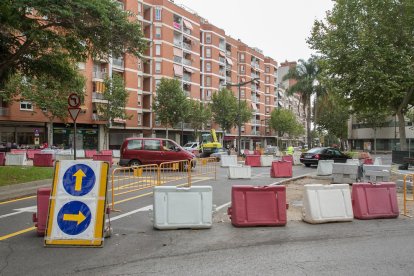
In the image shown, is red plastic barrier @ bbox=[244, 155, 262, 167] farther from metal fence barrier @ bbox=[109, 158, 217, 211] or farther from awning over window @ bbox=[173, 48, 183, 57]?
awning over window @ bbox=[173, 48, 183, 57]

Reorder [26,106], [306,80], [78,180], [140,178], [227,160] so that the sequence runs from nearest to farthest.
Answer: [78,180]
[140,178]
[227,160]
[26,106]
[306,80]

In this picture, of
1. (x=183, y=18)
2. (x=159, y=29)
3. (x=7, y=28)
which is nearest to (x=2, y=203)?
(x=7, y=28)

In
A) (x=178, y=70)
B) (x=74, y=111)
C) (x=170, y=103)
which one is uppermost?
(x=178, y=70)

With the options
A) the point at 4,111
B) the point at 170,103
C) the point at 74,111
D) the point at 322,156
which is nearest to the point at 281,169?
the point at 322,156

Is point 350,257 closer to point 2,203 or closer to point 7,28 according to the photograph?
point 2,203

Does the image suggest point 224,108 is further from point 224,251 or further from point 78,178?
point 224,251

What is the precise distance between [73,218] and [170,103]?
160ft

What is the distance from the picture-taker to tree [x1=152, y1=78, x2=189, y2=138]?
55188 mm

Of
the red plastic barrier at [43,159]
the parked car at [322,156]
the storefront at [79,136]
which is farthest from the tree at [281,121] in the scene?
the red plastic barrier at [43,159]

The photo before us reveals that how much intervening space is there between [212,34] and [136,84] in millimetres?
25815

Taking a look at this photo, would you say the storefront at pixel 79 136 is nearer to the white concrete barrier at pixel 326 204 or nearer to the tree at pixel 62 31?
the tree at pixel 62 31

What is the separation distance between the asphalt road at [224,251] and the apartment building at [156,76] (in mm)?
23724

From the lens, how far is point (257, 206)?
800 centimetres

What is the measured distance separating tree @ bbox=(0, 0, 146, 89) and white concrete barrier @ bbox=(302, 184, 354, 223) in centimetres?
852
